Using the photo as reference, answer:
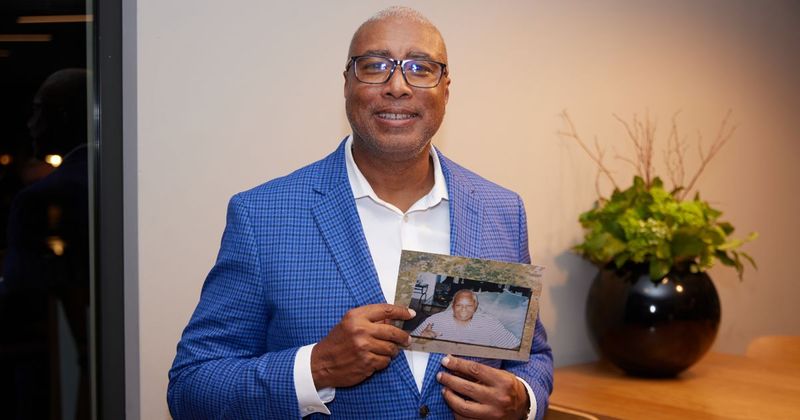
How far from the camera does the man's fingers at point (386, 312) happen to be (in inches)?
66.1

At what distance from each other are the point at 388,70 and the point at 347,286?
18.2 inches

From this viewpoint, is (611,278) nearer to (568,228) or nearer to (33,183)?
(568,228)

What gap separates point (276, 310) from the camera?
180 centimetres

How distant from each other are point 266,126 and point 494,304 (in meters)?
1.07

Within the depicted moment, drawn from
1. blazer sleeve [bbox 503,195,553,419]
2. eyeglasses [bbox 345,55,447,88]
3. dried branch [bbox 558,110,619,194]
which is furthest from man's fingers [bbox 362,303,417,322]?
dried branch [bbox 558,110,619,194]

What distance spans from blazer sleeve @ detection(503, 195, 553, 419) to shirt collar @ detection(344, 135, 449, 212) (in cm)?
23

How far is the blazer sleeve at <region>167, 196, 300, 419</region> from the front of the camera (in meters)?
1.72

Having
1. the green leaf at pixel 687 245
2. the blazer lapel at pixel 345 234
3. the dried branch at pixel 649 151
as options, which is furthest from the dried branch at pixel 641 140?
the blazer lapel at pixel 345 234

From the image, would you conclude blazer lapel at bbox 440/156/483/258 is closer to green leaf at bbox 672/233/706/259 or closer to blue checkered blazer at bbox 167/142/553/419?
blue checkered blazer at bbox 167/142/553/419

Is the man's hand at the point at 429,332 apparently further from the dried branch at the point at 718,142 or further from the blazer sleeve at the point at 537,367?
the dried branch at the point at 718,142

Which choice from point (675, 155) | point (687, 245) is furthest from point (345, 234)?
point (675, 155)

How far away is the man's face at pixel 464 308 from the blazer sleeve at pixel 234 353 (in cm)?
33

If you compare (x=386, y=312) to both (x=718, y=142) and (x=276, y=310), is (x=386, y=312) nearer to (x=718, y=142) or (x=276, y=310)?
(x=276, y=310)

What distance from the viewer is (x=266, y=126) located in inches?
99.3
